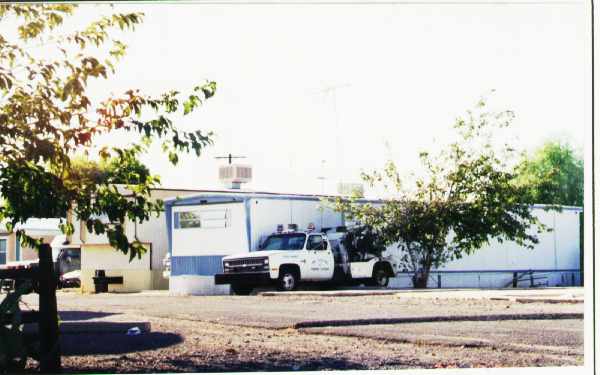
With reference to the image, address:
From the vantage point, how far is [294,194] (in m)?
23.5

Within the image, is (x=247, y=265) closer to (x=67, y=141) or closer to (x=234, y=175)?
(x=234, y=175)

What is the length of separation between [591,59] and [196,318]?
6.96m

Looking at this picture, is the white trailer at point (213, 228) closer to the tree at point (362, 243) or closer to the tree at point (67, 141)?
the tree at point (362, 243)

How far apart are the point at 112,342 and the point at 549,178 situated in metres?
16.0

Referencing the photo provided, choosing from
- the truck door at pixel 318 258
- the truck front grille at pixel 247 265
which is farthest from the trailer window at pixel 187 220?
the truck door at pixel 318 258

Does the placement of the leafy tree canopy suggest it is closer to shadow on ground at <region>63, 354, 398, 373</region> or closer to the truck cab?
shadow on ground at <region>63, 354, 398, 373</region>

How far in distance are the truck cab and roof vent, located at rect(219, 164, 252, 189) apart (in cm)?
361

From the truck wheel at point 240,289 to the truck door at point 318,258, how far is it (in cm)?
157

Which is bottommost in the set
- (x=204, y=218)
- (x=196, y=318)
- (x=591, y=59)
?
(x=196, y=318)

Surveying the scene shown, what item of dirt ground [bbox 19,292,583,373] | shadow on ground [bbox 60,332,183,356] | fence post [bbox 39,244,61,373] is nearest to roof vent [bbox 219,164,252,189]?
dirt ground [bbox 19,292,583,373]

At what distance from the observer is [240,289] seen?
2102cm

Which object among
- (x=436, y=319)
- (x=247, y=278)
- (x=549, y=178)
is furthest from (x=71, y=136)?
(x=549, y=178)

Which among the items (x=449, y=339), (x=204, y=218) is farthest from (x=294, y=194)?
(x=449, y=339)

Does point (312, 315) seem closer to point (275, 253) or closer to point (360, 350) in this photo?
point (360, 350)
